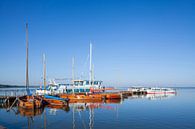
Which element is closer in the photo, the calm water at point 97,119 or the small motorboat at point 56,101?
the calm water at point 97,119

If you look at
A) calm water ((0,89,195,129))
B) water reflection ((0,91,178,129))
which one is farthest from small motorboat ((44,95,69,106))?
calm water ((0,89,195,129))

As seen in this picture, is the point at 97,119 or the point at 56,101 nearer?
the point at 97,119

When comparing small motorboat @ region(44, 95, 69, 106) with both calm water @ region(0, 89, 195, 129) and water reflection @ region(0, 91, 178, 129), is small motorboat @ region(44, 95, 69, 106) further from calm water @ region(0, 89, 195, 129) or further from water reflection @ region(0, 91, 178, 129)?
calm water @ region(0, 89, 195, 129)

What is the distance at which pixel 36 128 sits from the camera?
24.5m

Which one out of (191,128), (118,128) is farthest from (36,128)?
(191,128)

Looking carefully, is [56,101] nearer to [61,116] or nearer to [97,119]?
[61,116]

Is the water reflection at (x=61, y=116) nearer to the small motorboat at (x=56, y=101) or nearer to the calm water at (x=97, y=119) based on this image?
the calm water at (x=97, y=119)

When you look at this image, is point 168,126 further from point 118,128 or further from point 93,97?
point 93,97

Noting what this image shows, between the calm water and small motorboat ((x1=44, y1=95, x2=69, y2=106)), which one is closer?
the calm water

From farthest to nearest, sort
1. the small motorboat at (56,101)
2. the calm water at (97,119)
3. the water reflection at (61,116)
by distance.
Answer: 1. the small motorboat at (56,101)
2. the water reflection at (61,116)
3. the calm water at (97,119)

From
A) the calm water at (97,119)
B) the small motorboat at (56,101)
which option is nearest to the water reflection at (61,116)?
the calm water at (97,119)

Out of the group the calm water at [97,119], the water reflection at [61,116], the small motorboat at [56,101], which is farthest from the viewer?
the small motorboat at [56,101]

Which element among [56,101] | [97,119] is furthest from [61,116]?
[56,101]

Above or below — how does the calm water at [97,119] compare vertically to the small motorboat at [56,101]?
below
